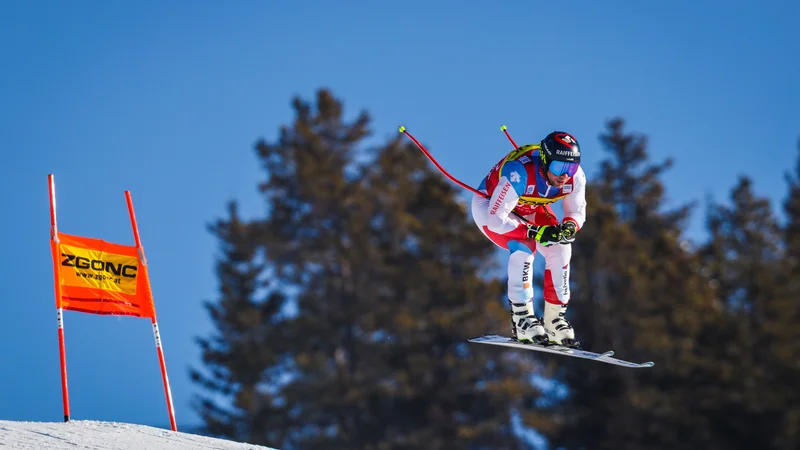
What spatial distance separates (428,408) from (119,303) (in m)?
25.1

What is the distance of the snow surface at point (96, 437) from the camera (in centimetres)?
1113

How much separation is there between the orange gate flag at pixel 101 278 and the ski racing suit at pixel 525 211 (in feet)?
17.3

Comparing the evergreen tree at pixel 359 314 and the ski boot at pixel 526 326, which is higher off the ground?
the evergreen tree at pixel 359 314

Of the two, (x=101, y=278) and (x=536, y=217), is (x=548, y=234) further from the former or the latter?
(x=101, y=278)

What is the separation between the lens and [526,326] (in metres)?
10.6

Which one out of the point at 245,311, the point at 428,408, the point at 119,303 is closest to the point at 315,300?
the point at 245,311

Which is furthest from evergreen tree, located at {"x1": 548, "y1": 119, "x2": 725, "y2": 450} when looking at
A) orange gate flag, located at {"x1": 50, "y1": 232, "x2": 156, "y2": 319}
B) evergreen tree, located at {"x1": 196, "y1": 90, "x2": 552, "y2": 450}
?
orange gate flag, located at {"x1": 50, "y1": 232, "x2": 156, "y2": 319}

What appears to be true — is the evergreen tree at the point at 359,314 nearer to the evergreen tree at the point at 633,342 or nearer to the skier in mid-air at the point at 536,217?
the evergreen tree at the point at 633,342

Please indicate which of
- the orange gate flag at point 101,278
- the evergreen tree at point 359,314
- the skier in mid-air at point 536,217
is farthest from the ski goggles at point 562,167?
the evergreen tree at point 359,314

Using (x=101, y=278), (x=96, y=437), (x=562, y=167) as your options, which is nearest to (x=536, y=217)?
(x=562, y=167)

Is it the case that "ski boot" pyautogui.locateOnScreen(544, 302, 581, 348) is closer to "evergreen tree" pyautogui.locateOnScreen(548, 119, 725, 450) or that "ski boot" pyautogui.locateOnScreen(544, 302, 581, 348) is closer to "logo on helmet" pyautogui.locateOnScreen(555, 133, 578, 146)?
"logo on helmet" pyautogui.locateOnScreen(555, 133, 578, 146)

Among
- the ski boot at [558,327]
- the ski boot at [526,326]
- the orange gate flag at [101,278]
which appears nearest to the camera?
the ski boot at [526,326]

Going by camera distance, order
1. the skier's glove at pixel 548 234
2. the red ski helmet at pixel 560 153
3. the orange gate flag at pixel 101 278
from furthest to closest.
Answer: the orange gate flag at pixel 101 278, the skier's glove at pixel 548 234, the red ski helmet at pixel 560 153

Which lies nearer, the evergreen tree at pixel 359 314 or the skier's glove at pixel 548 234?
the skier's glove at pixel 548 234
